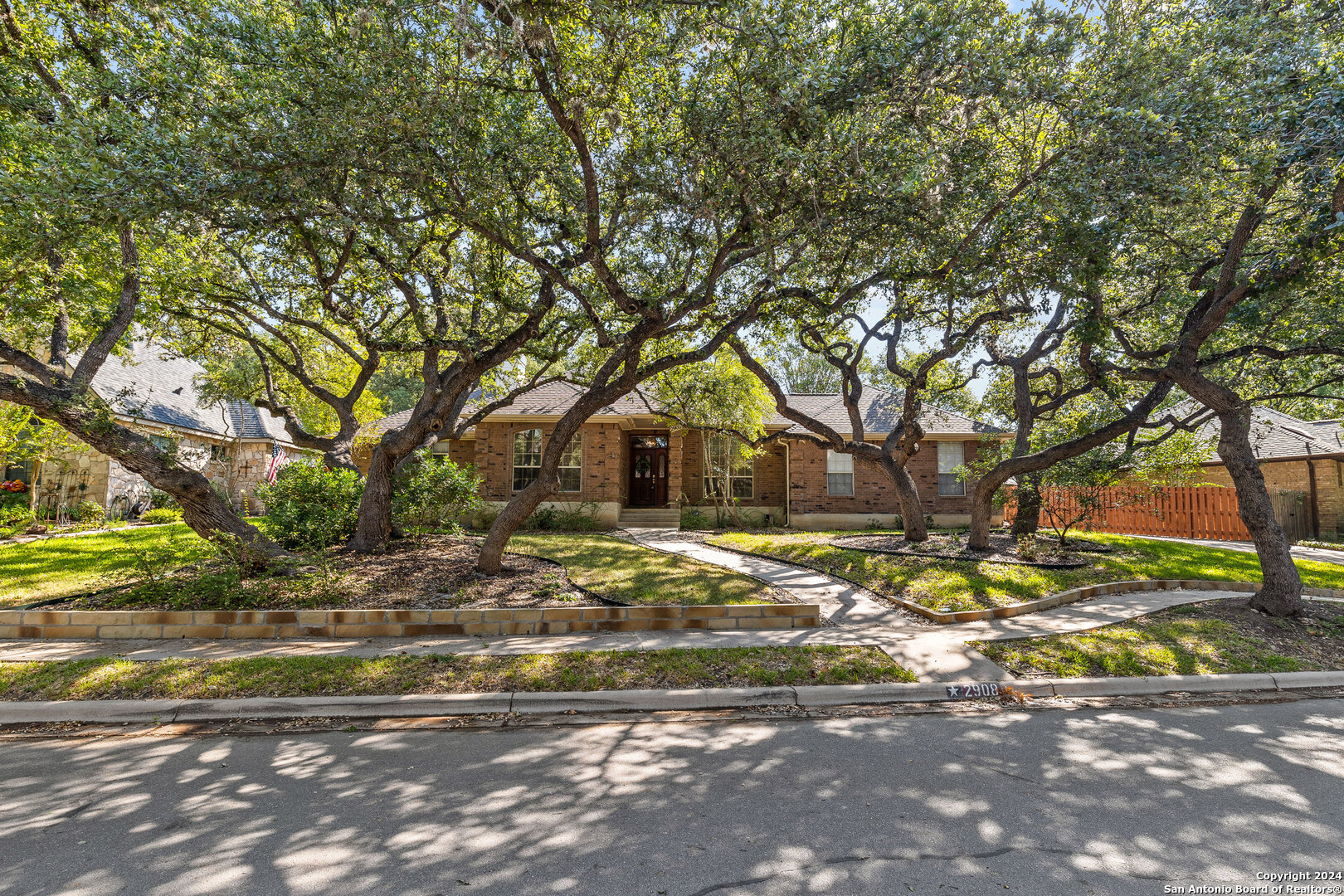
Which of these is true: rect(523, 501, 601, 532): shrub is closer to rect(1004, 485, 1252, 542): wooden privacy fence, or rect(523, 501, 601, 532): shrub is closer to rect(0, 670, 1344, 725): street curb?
rect(0, 670, 1344, 725): street curb

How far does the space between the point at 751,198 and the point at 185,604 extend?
8294 mm

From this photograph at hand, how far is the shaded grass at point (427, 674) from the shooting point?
511 cm

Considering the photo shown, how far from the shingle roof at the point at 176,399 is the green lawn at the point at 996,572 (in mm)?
15925

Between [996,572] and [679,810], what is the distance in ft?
26.2

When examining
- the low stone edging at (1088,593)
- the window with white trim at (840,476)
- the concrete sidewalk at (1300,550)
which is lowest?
the low stone edging at (1088,593)

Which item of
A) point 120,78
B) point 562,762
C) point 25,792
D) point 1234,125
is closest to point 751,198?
point 1234,125

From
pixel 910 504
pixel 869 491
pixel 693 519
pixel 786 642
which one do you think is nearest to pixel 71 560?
pixel 786 642

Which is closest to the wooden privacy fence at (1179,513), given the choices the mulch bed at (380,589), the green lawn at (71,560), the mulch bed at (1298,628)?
the mulch bed at (1298,628)

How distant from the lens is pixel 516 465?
18.1m

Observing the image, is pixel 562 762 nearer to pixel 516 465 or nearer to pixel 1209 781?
pixel 1209 781

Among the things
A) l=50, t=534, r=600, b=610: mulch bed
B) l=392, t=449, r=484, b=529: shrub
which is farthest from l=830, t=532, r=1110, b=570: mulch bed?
l=392, t=449, r=484, b=529: shrub

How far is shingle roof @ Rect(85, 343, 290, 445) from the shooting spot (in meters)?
16.4

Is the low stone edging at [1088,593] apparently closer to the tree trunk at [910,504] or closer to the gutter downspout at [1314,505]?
the tree trunk at [910,504]

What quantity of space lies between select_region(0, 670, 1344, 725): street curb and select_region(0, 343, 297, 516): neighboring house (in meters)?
7.83
